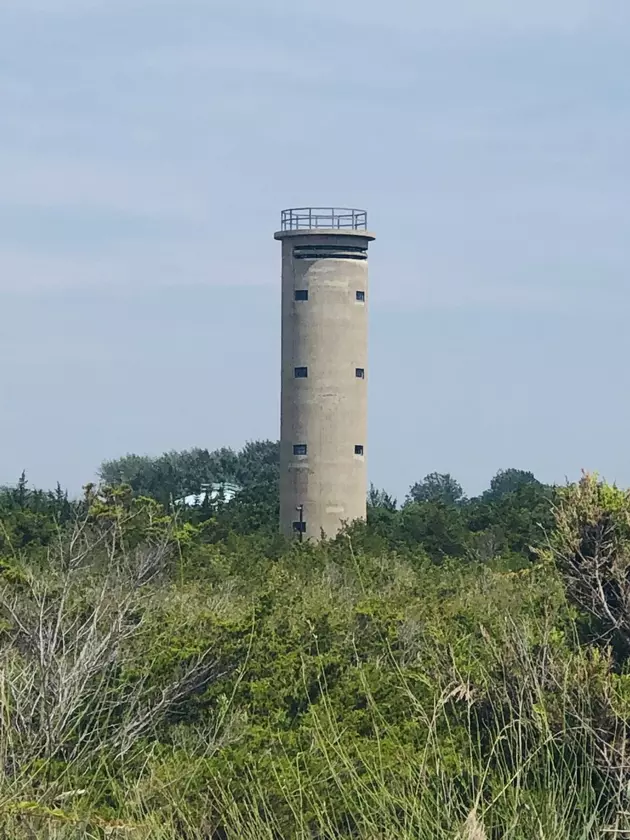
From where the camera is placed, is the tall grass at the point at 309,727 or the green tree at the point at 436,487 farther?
the green tree at the point at 436,487

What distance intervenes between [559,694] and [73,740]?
422 cm

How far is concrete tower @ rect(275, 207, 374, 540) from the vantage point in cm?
4538

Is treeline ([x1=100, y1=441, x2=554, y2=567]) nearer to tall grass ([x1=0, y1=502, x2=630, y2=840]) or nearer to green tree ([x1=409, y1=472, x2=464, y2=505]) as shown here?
tall grass ([x1=0, y1=502, x2=630, y2=840])

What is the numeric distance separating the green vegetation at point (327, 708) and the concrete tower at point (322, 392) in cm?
2056

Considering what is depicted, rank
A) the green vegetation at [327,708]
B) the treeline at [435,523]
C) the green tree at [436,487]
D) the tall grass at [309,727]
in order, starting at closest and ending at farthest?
the tall grass at [309,727] → the green vegetation at [327,708] → the treeline at [435,523] → the green tree at [436,487]

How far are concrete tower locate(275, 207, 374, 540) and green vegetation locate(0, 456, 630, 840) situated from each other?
20.6 meters

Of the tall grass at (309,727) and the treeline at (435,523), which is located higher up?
the treeline at (435,523)

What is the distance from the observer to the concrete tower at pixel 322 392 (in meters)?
45.4

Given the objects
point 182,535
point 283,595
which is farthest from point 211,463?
point 283,595

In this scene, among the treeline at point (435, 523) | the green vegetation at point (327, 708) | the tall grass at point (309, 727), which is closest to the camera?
the tall grass at point (309, 727)

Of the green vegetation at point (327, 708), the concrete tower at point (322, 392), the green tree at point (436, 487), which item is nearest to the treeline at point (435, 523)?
the concrete tower at point (322, 392)

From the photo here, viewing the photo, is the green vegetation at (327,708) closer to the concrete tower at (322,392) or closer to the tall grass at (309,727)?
the tall grass at (309,727)

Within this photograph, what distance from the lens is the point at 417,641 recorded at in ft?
58.1

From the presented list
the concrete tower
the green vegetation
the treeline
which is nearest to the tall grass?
the green vegetation
